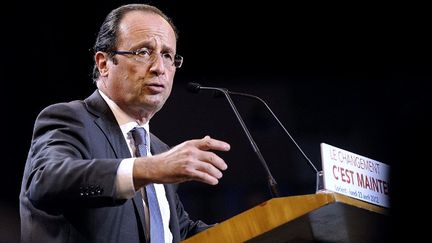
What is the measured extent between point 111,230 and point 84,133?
11.8 inches

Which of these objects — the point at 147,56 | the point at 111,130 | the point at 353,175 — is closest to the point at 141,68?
the point at 147,56

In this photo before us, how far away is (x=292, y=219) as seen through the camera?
5.07 feet

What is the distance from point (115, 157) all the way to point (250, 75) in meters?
2.24

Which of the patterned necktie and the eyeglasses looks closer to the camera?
the patterned necktie

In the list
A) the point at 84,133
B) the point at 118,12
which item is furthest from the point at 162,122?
the point at 84,133

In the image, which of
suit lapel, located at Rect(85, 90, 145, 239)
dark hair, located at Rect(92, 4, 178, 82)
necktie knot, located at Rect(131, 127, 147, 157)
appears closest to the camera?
suit lapel, located at Rect(85, 90, 145, 239)

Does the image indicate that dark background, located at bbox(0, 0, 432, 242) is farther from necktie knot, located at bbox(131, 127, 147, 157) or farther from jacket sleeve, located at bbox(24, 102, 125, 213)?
jacket sleeve, located at bbox(24, 102, 125, 213)

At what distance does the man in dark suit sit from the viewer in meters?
1.52

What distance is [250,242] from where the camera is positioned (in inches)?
62.5

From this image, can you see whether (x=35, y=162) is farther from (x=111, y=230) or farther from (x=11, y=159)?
(x=11, y=159)

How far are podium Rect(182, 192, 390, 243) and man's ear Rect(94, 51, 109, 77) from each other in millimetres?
967

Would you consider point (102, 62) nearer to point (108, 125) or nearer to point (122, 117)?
point (122, 117)

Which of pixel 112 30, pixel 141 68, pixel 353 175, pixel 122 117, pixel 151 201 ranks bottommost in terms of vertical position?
pixel 151 201

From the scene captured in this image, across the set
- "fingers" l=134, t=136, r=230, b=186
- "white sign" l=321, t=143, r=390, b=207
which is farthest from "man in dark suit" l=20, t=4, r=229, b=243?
"white sign" l=321, t=143, r=390, b=207
